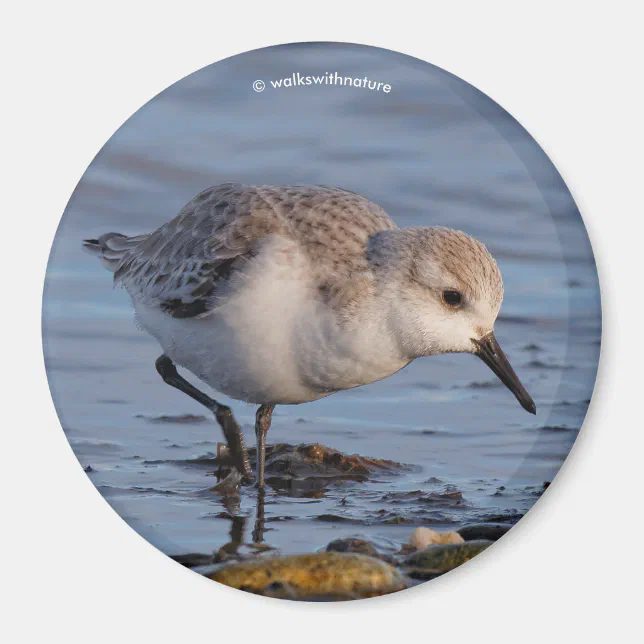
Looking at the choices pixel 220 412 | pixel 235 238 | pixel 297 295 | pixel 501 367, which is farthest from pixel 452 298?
pixel 220 412

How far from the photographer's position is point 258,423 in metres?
3.40

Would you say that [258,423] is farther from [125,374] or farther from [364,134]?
[364,134]

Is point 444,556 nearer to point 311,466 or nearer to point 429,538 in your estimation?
point 429,538

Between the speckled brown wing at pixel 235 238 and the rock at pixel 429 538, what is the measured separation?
708mm

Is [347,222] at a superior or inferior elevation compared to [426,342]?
superior

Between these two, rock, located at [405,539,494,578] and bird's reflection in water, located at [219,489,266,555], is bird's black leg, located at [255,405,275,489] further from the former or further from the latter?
rock, located at [405,539,494,578]

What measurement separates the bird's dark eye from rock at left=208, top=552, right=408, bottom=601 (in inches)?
28.7

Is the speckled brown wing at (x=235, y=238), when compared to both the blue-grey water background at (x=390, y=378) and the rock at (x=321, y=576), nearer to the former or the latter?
the blue-grey water background at (x=390, y=378)

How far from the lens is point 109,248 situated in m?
3.42

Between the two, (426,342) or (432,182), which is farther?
(432,182)

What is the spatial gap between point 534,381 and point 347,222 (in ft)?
2.27

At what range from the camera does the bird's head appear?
315cm

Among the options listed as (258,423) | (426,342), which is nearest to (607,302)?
(426,342)

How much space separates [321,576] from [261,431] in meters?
0.47
